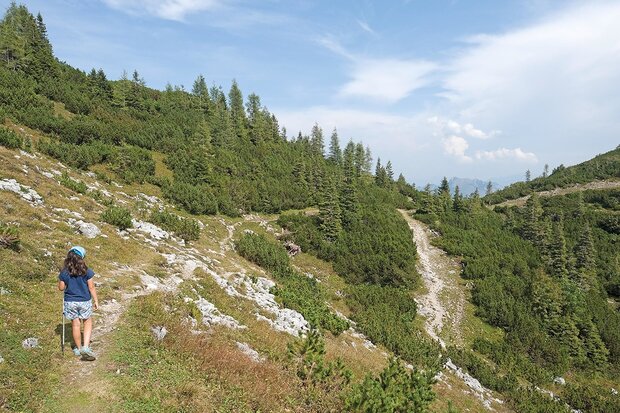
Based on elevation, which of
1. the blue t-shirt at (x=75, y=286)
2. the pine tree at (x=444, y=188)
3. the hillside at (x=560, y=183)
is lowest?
the blue t-shirt at (x=75, y=286)

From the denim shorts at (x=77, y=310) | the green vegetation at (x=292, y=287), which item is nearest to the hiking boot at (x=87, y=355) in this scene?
the denim shorts at (x=77, y=310)

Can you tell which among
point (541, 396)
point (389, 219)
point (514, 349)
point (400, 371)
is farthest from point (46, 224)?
point (389, 219)

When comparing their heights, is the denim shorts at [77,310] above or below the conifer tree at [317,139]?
below

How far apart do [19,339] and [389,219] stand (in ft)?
127

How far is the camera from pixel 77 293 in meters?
7.81

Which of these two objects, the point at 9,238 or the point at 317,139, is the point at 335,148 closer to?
the point at 317,139

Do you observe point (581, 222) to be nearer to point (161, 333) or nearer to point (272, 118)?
point (272, 118)

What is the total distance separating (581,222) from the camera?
55125 millimetres

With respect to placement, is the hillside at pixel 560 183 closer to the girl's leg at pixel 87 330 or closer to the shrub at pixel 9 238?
the shrub at pixel 9 238

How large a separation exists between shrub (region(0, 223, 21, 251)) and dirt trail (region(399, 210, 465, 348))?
24.8 m

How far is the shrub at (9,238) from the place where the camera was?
37.2ft

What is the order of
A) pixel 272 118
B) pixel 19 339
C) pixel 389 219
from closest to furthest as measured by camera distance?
pixel 19 339
pixel 389 219
pixel 272 118

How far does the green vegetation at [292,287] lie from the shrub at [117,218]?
29.7 ft

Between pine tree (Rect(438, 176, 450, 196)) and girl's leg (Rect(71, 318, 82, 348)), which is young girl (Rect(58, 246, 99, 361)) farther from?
pine tree (Rect(438, 176, 450, 196))
